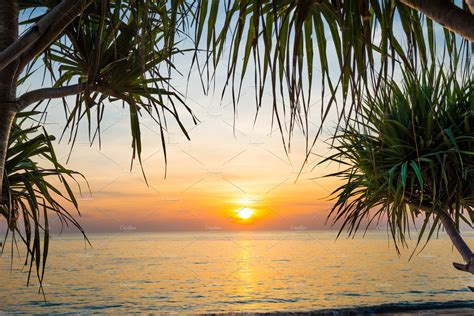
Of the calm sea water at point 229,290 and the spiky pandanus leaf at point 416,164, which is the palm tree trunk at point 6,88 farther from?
the calm sea water at point 229,290

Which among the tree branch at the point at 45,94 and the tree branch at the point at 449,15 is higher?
the tree branch at the point at 45,94

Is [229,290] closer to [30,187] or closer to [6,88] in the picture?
[30,187]

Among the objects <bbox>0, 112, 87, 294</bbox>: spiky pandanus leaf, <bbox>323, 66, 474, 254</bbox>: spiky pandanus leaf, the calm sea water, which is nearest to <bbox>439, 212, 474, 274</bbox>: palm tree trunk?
<bbox>323, 66, 474, 254</bbox>: spiky pandanus leaf

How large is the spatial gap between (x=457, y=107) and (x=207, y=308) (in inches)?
434

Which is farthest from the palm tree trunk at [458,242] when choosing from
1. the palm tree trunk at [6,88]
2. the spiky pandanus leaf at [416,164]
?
the palm tree trunk at [6,88]

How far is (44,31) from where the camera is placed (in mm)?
1310

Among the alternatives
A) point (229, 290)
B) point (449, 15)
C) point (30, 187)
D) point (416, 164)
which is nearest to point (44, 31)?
point (30, 187)

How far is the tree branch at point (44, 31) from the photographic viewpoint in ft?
4.06

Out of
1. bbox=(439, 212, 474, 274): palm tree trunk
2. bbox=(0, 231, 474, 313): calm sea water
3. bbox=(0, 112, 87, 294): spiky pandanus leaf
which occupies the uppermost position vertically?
bbox=(0, 112, 87, 294): spiky pandanus leaf

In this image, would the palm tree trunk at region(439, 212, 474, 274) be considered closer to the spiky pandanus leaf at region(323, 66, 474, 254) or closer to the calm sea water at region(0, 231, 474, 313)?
the spiky pandanus leaf at region(323, 66, 474, 254)

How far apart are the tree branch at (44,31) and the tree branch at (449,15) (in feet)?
2.43

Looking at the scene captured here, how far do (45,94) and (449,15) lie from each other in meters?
1.18

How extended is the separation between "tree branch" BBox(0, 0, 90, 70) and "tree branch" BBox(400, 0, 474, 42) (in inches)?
29.2

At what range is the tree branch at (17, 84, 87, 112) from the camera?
1.53m
